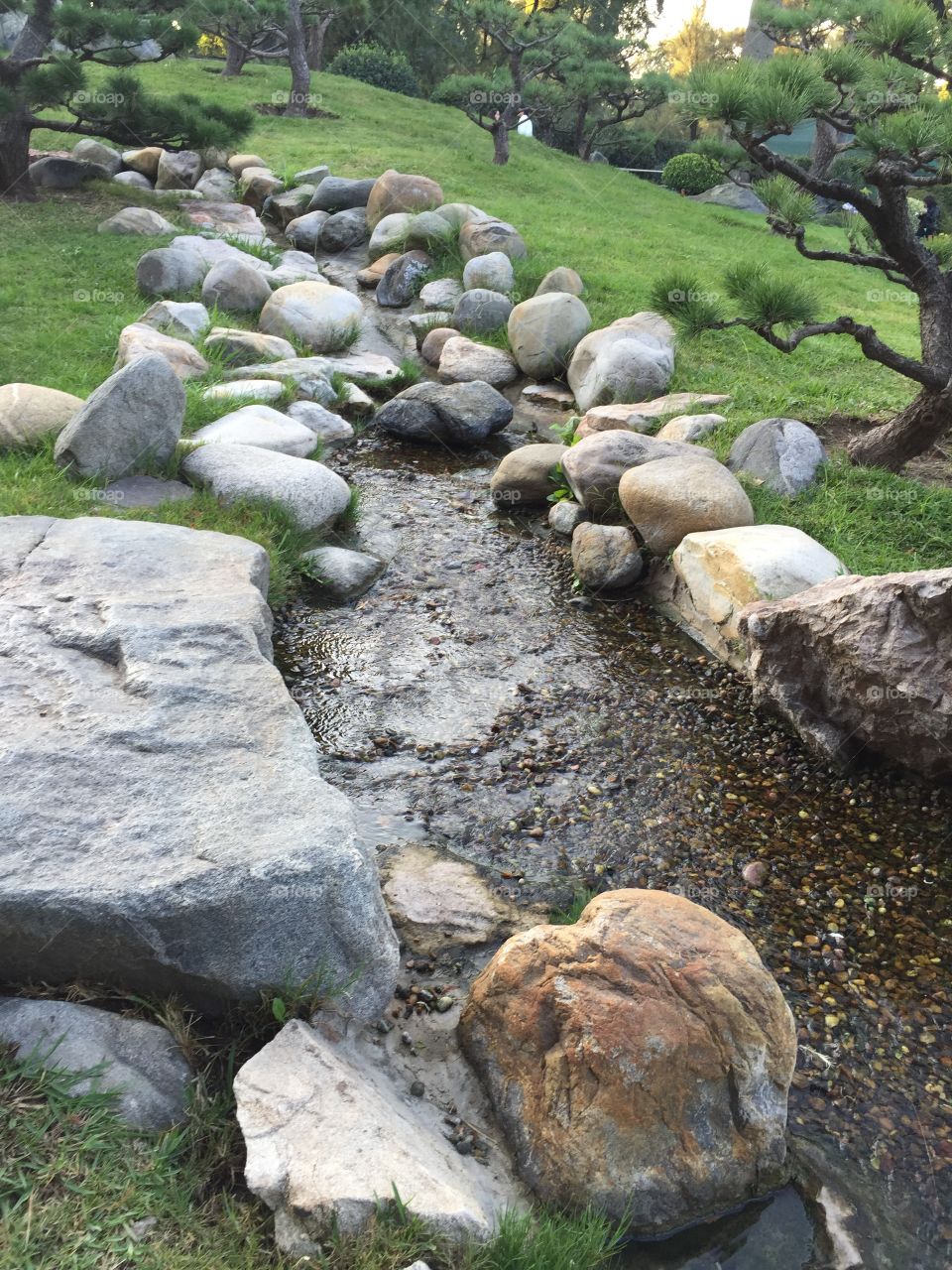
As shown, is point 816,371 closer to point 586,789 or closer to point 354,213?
point 586,789

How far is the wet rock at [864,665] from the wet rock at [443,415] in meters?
4.11

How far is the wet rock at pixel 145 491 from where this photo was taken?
6.03m

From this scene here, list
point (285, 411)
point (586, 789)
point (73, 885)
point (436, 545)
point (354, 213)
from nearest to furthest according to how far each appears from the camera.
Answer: point (73, 885) < point (586, 789) < point (436, 545) < point (285, 411) < point (354, 213)

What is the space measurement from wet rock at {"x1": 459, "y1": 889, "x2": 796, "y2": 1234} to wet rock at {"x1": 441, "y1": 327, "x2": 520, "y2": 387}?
25.3 feet

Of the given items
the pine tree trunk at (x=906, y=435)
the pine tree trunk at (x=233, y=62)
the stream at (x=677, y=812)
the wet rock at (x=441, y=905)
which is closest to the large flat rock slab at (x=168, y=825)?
the wet rock at (x=441, y=905)

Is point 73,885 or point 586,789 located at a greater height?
point 73,885

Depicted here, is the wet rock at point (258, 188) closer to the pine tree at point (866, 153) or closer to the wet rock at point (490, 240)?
the wet rock at point (490, 240)

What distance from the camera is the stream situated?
115 inches

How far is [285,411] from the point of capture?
811 cm

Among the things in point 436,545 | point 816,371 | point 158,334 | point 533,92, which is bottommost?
point 436,545

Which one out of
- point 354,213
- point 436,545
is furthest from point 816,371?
point 354,213

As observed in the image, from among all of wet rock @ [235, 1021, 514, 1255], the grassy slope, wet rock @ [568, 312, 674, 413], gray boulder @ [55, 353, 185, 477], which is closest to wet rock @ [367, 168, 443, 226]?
the grassy slope

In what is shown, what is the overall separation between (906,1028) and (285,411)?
6.50 m

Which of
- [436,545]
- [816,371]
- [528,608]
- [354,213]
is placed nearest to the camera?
[528,608]
